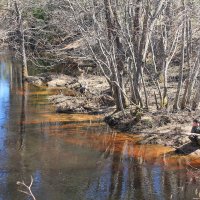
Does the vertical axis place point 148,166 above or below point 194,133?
below

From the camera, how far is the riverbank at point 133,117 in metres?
16.8

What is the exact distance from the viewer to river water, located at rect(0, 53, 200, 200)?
11.8 metres

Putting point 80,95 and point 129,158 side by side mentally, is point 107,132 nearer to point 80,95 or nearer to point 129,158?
point 129,158

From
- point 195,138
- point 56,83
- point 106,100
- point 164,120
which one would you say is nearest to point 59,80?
point 56,83

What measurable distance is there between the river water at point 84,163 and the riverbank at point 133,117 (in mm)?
537

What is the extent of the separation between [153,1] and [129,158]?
23.6 feet

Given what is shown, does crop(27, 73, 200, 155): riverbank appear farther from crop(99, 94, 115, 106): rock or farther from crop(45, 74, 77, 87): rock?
crop(45, 74, 77, 87): rock

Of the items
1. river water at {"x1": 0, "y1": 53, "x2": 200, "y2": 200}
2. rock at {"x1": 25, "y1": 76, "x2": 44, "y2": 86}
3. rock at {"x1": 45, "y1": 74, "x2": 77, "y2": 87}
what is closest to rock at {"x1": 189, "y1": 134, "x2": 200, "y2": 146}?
river water at {"x1": 0, "y1": 53, "x2": 200, "y2": 200}

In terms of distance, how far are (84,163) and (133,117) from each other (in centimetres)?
540

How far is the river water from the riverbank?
537mm

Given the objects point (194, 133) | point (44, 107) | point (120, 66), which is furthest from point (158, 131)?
point (44, 107)

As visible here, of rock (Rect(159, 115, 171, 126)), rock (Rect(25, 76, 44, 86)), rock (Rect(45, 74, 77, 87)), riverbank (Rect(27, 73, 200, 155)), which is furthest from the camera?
rock (Rect(25, 76, 44, 86))

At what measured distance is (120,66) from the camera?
20969 mm

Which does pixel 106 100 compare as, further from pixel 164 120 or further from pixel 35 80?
pixel 35 80
